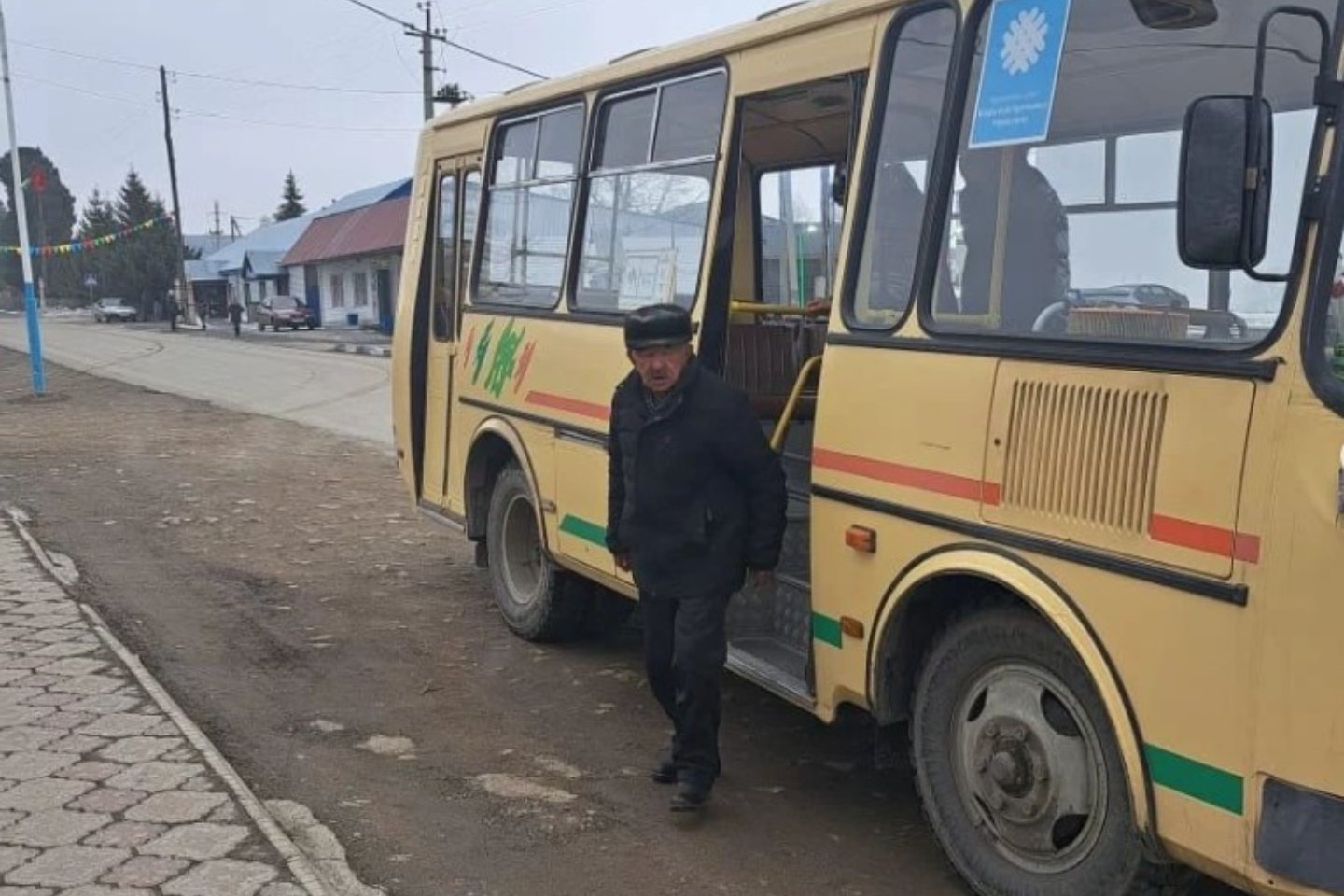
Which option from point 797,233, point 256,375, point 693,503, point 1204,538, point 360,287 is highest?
point 797,233

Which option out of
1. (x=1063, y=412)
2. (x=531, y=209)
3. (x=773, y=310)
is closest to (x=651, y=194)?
(x=773, y=310)

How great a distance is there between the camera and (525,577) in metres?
7.02

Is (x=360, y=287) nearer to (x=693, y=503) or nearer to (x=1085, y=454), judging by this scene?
(x=693, y=503)

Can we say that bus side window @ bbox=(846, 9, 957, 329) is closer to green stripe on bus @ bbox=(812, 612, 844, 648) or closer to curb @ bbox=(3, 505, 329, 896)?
green stripe on bus @ bbox=(812, 612, 844, 648)

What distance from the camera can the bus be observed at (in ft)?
9.24

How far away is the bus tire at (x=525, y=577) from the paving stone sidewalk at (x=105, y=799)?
195 cm

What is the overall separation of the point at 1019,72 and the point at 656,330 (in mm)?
1449

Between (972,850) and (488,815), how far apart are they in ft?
5.57

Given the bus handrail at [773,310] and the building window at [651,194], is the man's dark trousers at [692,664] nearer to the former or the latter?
the building window at [651,194]

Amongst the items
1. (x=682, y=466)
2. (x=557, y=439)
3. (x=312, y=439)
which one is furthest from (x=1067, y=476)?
(x=312, y=439)

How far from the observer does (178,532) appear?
976 cm

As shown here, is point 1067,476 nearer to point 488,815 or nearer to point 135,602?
point 488,815

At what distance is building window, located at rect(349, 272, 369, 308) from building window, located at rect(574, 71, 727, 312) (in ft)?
158

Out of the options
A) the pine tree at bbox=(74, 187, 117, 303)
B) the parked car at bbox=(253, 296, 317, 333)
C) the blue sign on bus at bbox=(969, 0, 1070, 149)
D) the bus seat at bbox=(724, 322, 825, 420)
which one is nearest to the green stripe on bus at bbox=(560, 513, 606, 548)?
the bus seat at bbox=(724, 322, 825, 420)
